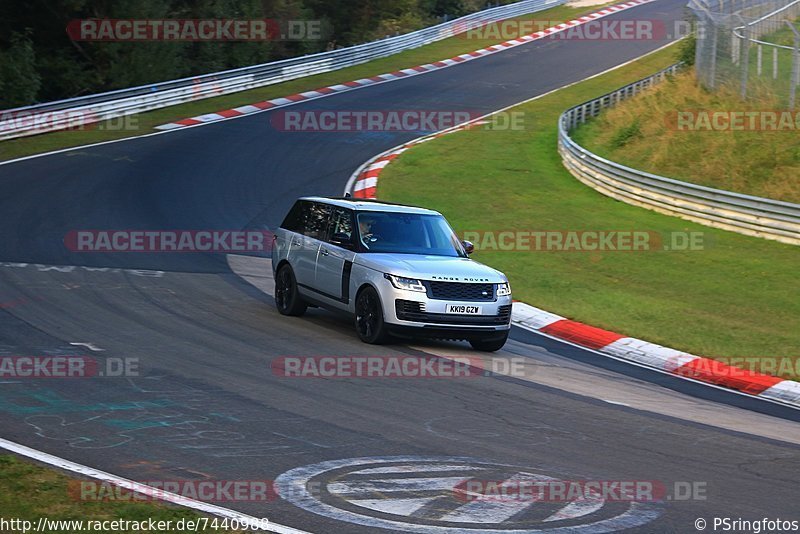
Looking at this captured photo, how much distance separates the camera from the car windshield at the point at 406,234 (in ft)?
43.6

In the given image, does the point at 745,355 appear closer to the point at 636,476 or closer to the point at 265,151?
the point at 636,476

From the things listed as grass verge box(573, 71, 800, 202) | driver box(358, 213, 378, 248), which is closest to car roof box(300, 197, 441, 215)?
driver box(358, 213, 378, 248)

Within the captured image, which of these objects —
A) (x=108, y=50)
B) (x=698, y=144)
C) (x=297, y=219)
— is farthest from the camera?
(x=108, y=50)

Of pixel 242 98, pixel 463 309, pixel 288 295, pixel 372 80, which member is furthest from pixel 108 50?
pixel 463 309

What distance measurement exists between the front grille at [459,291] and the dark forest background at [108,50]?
25.4m

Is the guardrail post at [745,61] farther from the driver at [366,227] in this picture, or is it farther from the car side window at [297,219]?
the driver at [366,227]

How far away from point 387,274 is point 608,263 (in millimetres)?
8084

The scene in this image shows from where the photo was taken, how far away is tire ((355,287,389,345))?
12.3 m

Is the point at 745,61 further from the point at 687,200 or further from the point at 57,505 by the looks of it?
the point at 57,505

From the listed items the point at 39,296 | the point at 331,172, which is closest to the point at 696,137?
the point at 331,172

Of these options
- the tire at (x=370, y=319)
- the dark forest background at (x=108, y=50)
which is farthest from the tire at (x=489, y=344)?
the dark forest background at (x=108, y=50)

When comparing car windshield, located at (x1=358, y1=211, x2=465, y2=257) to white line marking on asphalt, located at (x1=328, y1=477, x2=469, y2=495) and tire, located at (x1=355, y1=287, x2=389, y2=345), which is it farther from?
white line marking on asphalt, located at (x1=328, y1=477, x2=469, y2=495)

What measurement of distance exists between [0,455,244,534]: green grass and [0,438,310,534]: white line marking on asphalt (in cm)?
16

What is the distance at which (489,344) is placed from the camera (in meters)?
12.9
